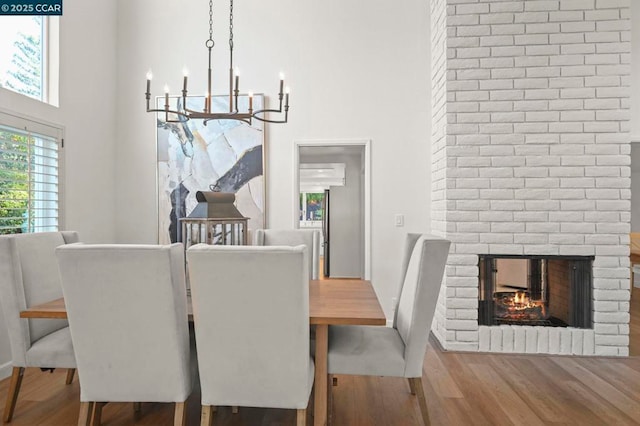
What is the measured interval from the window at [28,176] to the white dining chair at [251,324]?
1927 millimetres

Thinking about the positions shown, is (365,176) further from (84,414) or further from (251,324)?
(84,414)

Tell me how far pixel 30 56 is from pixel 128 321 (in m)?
2.52

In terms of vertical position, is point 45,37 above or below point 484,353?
above

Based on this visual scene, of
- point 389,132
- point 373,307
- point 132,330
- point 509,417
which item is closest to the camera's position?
point 132,330

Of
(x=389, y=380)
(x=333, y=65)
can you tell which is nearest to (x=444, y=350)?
(x=389, y=380)

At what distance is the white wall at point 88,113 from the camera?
3.14 m

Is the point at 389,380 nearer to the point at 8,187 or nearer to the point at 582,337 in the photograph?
the point at 582,337

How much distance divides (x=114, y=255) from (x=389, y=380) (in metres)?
1.91

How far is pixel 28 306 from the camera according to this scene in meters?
1.95

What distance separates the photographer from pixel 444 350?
3080 millimetres

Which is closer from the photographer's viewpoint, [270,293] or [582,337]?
[270,293]

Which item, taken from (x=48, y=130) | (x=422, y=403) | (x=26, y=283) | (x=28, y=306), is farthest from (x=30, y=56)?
(x=422, y=403)

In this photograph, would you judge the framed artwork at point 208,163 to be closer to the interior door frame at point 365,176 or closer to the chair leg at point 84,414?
the interior door frame at point 365,176

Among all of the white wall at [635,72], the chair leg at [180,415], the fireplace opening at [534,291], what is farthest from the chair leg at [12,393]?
the white wall at [635,72]
